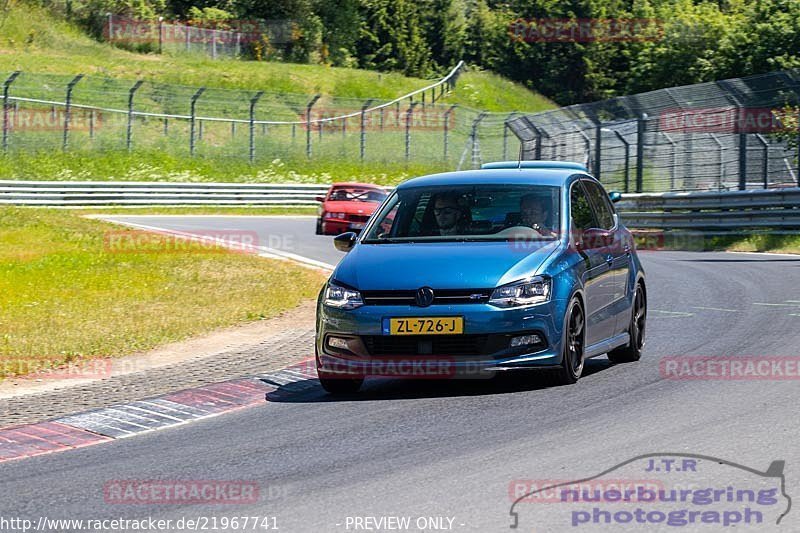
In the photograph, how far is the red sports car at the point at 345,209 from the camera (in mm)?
30156

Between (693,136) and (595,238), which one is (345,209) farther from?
(595,238)

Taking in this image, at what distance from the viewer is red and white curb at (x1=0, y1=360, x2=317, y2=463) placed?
8398 millimetres

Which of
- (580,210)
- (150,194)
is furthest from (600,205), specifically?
(150,194)

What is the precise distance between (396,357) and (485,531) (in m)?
3.61

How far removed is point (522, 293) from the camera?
9258 millimetres

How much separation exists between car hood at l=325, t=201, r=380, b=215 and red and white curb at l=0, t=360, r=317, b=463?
63.0 feet

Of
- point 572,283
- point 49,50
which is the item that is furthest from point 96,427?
point 49,50

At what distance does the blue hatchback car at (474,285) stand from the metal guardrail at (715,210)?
1581cm

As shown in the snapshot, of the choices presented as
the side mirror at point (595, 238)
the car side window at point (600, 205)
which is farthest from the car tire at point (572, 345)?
the car side window at point (600, 205)

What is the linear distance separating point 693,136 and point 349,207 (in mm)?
8288

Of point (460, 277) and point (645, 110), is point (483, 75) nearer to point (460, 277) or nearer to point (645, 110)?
point (645, 110)

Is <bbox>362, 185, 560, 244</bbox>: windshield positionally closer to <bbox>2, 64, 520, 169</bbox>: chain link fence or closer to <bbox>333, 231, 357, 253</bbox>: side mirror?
<bbox>333, 231, 357, 253</bbox>: side mirror

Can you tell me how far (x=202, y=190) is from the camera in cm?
4319

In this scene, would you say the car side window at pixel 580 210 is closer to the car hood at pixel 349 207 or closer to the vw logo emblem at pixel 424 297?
the vw logo emblem at pixel 424 297
